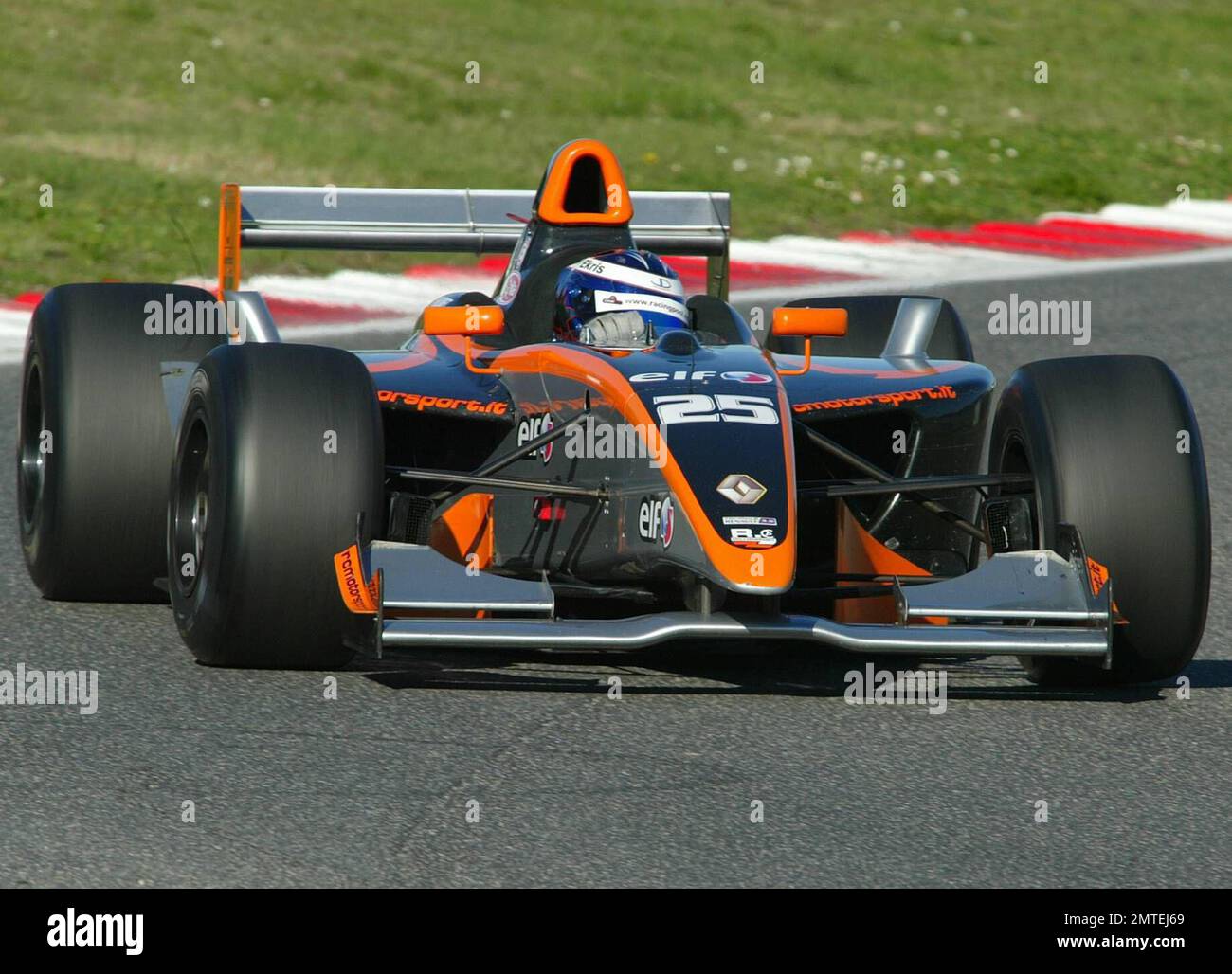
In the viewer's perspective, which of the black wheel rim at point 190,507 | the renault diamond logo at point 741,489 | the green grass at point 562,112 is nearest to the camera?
the renault diamond logo at point 741,489

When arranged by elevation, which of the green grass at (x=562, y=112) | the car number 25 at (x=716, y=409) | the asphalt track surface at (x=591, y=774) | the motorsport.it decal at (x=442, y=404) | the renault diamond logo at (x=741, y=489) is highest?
the green grass at (x=562, y=112)

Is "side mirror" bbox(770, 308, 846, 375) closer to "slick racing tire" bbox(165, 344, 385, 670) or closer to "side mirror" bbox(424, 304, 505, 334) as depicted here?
"side mirror" bbox(424, 304, 505, 334)

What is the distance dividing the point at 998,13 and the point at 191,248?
14.9 meters

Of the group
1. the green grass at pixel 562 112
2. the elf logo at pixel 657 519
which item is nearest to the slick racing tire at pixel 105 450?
the elf logo at pixel 657 519

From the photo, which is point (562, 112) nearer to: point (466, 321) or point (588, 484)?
point (466, 321)

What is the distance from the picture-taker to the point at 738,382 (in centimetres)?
587

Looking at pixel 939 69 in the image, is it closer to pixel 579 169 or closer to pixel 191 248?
pixel 191 248

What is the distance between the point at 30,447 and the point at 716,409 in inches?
102

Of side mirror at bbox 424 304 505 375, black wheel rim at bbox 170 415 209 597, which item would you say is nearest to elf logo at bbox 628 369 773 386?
side mirror at bbox 424 304 505 375

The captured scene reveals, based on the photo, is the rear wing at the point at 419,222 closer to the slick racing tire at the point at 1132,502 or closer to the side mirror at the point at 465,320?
the side mirror at the point at 465,320

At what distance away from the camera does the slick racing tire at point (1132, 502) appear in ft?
18.8

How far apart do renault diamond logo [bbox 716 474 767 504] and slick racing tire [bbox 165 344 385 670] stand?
0.88m

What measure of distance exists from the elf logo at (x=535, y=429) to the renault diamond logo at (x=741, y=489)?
842mm

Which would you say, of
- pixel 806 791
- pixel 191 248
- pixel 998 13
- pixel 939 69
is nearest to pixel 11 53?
pixel 191 248
